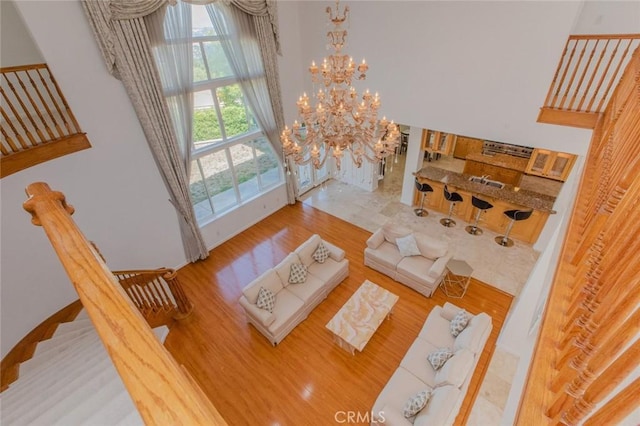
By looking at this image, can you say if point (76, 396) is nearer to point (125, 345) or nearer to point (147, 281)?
point (147, 281)

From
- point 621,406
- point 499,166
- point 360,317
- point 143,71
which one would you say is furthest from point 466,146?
point 621,406

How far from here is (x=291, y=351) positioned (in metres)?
4.90

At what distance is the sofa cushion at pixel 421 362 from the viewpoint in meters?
4.05

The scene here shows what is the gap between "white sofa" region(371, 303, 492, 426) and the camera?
341 cm

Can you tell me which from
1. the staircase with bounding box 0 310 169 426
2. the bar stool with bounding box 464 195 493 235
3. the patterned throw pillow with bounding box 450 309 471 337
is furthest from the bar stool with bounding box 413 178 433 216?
the staircase with bounding box 0 310 169 426

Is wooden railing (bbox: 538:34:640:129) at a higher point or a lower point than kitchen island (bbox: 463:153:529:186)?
higher

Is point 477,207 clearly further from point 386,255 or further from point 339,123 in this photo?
point 339,123

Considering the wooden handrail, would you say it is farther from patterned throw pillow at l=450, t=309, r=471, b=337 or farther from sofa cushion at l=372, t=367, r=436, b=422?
patterned throw pillow at l=450, t=309, r=471, b=337

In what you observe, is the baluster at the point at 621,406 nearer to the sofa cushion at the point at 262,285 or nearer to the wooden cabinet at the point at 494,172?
the sofa cushion at the point at 262,285

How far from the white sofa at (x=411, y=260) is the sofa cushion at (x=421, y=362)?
1376 mm

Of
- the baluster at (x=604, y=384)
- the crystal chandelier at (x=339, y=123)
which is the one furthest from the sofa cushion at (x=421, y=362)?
the baluster at (x=604, y=384)

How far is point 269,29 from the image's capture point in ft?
21.2

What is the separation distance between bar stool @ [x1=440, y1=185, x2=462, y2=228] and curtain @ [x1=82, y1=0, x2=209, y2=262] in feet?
20.3

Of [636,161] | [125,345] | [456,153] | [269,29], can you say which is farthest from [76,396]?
[456,153]
